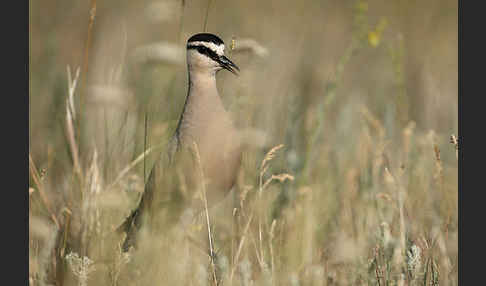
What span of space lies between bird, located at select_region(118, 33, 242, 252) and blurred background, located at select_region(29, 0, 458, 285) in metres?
0.09

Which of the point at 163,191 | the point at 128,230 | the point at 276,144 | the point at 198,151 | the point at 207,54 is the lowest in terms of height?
the point at 128,230

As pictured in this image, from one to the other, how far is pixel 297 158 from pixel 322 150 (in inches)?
21.4

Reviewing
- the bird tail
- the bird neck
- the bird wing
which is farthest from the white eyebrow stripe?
the bird tail

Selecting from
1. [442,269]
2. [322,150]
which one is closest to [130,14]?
[322,150]

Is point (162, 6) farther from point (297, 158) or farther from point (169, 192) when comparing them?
point (297, 158)

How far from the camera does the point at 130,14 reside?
7.62 metres

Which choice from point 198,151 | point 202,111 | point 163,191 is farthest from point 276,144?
point 163,191

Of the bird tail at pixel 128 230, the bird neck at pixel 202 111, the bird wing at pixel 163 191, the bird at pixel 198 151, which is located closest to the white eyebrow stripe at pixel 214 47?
the bird at pixel 198 151

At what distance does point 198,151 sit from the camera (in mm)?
3307

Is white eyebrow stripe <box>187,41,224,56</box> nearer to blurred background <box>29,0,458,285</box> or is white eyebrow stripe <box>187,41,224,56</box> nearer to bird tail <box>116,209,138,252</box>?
blurred background <box>29,0,458,285</box>

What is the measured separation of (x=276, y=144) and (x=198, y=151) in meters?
1.76

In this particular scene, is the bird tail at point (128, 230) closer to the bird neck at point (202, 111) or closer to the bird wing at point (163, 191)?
the bird wing at point (163, 191)

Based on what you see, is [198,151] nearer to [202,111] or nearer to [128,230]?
[202,111]

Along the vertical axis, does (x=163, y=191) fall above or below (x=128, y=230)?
above
